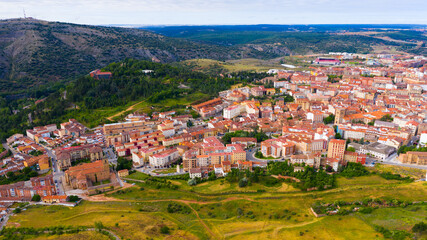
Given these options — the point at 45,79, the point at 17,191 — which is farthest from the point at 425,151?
the point at 45,79

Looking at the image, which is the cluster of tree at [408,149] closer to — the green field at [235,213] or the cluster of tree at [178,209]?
the green field at [235,213]

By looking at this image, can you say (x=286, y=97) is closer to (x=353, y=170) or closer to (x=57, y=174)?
(x=353, y=170)

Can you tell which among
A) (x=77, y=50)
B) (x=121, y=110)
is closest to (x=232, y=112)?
(x=121, y=110)

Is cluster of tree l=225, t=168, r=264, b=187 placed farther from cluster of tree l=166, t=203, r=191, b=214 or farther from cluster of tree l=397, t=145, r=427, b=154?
cluster of tree l=397, t=145, r=427, b=154

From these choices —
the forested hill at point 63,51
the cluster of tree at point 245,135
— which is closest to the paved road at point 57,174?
the cluster of tree at point 245,135

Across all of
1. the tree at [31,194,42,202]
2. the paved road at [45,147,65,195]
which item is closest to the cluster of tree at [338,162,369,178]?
the paved road at [45,147,65,195]

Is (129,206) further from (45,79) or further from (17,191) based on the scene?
(45,79)

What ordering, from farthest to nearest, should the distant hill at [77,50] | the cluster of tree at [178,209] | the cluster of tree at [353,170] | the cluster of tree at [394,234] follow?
the distant hill at [77,50] → the cluster of tree at [353,170] → the cluster of tree at [178,209] → the cluster of tree at [394,234]
